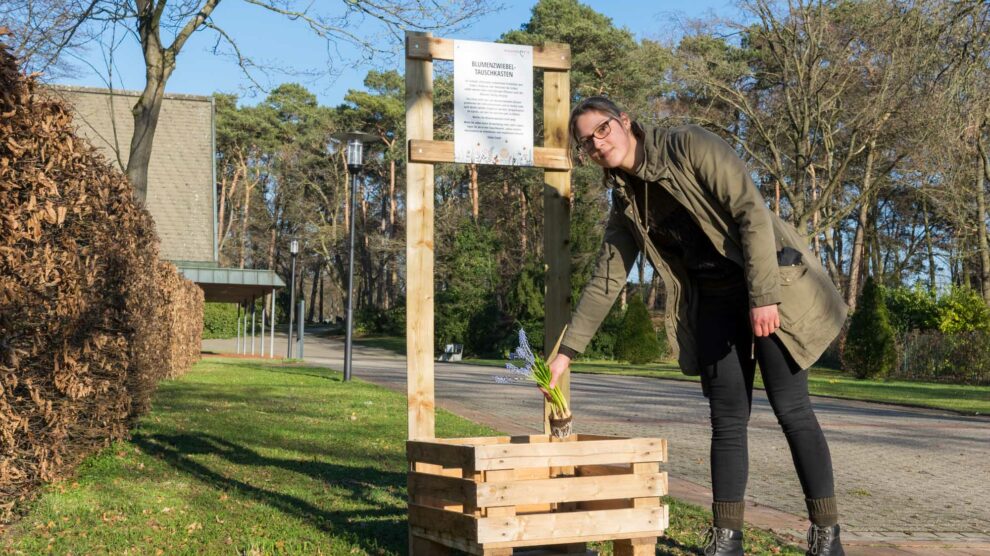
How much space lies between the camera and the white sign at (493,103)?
4.65 metres

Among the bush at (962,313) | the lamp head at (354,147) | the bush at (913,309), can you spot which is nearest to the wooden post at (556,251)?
the lamp head at (354,147)

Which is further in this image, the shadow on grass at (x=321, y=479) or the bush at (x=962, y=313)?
the bush at (x=962, y=313)

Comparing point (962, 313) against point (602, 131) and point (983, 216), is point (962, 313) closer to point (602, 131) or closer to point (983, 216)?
point (983, 216)

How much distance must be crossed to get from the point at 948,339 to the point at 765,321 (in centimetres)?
2664

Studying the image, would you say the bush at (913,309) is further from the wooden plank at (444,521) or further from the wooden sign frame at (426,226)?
the wooden plank at (444,521)

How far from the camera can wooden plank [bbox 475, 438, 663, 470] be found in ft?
11.4

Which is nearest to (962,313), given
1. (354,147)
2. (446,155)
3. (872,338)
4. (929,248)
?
(872,338)

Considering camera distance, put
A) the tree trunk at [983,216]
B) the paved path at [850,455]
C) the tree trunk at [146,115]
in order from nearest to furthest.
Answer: the paved path at [850,455] → the tree trunk at [146,115] → the tree trunk at [983,216]

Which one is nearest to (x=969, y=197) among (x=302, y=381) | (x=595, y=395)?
(x=595, y=395)

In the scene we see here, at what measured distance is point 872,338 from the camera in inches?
1040

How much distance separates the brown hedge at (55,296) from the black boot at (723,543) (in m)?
3.28

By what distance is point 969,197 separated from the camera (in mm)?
30406

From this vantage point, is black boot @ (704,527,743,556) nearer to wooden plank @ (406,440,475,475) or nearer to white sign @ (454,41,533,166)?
wooden plank @ (406,440,475,475)

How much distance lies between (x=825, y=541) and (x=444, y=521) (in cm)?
151
